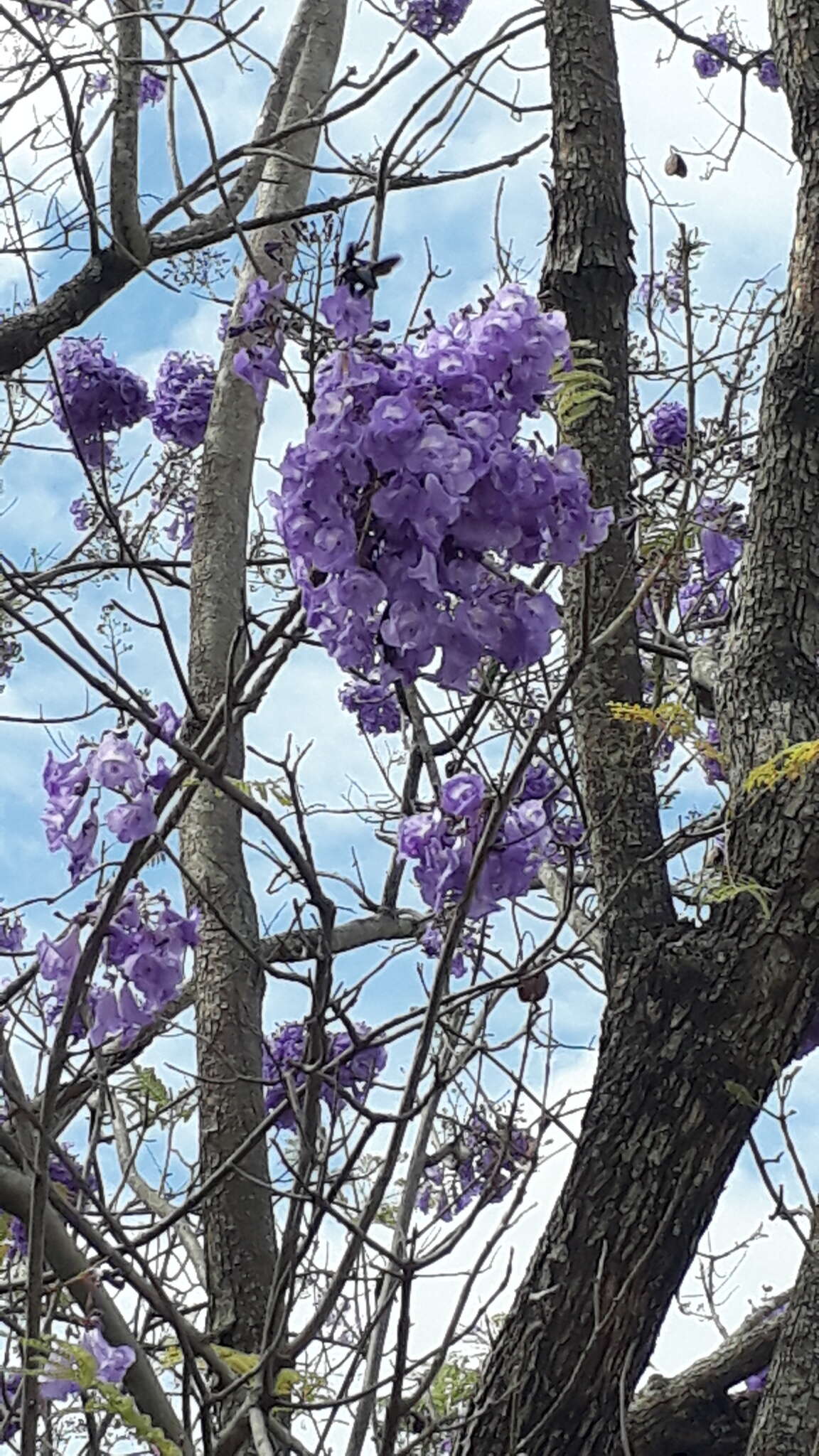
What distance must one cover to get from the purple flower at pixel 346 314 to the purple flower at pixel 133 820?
59 cm

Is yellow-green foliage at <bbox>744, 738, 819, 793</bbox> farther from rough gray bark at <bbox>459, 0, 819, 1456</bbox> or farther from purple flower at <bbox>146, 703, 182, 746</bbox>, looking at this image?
purple flower at <bbox>146, 703, 182, 746</bbox>

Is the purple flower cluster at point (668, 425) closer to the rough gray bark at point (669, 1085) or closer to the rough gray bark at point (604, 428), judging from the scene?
the rough gray bark at point (604, 428)

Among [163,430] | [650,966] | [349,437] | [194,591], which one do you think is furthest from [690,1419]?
[163,430]

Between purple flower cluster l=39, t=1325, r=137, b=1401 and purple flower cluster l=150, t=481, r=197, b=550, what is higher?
purple flower cluster l=150, t=481, r=197, b=550

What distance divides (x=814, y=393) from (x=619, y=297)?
391mm

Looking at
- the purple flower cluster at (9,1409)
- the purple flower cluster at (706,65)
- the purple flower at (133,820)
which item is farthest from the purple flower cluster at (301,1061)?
the purple flower cluster at (706,65)

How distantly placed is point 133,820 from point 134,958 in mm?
244

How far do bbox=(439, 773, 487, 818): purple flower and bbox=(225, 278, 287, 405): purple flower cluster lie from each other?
494 mm

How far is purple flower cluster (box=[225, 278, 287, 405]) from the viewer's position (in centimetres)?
148

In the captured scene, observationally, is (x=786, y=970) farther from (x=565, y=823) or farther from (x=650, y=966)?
(x=565, y=823)

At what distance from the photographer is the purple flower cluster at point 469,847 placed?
5.44 feet

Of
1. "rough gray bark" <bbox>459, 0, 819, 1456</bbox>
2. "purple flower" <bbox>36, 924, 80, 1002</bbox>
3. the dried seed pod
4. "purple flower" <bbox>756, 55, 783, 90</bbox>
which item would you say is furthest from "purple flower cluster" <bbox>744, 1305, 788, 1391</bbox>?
"purple flower" <bbox>756, 55, 783, 90</bbox>

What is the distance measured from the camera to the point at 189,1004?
329 cm

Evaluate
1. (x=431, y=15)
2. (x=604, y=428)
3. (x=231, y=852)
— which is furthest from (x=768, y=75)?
(x=231, y=852)
